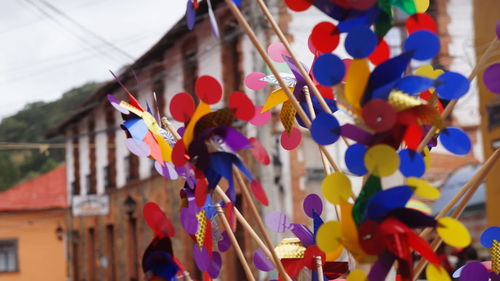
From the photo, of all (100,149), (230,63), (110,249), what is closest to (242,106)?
(230,63)

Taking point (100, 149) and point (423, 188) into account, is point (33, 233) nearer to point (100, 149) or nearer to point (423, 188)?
point (100, 149)

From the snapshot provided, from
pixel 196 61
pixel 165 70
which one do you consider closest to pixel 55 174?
pixel 165 70

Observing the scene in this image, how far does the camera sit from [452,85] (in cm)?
115

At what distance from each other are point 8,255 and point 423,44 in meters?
23.3

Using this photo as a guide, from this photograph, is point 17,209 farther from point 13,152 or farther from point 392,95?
point 392,95

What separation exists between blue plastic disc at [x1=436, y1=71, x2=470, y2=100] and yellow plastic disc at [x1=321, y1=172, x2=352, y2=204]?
22 centimetres

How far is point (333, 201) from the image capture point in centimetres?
106

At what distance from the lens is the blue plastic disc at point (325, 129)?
108cm

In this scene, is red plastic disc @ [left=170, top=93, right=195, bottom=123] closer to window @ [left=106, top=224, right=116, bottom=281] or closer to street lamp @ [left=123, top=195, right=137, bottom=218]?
street lamp @ [left=123, top=195, right=137, bottom=218]

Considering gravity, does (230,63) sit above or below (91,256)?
above

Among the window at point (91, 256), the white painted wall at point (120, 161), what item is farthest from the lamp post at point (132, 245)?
the window at point (91, 256)

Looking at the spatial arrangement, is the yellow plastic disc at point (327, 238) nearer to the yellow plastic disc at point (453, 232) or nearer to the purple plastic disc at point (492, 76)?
the yellow plastic disc at point (453, 232)

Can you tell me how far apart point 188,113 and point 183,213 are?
20 centimetres

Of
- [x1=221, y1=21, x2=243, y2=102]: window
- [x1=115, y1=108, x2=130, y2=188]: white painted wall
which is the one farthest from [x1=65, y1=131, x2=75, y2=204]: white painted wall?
[x1=221, y1=21, x2=243, y2=102]: window
